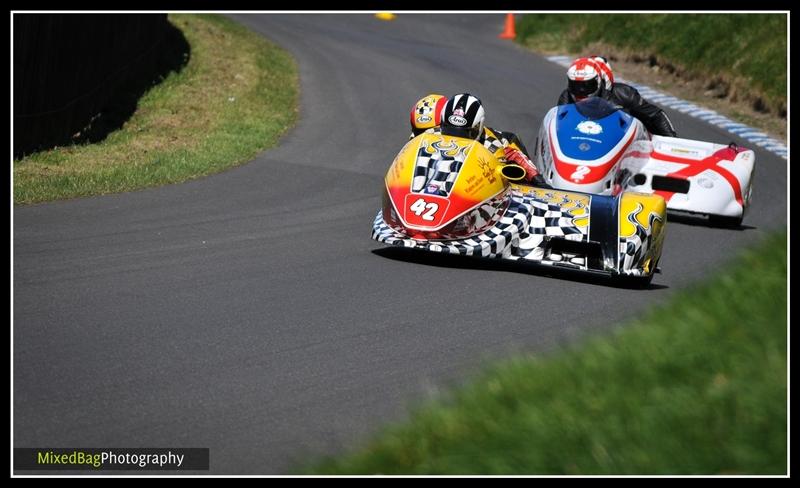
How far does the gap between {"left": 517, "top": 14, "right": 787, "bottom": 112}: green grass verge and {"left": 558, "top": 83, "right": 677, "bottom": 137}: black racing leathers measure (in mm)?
8523

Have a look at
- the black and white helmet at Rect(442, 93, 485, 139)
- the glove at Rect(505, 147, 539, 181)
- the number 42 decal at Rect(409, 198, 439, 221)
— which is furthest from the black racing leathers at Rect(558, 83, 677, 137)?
the number 42 decal at Rect(409, 198, 439, 221)

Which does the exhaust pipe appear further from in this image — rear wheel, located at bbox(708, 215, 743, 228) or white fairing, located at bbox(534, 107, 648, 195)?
rear wheel, located at bbox(708, 215, 743, 228)

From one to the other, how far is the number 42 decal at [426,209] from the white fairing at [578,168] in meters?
2.27

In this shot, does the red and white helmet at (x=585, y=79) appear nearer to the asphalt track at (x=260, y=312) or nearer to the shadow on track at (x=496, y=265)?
the asphalt track at (x=260, y=312)

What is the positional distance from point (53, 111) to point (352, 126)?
4.56m

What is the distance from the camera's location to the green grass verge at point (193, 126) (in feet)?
39.3

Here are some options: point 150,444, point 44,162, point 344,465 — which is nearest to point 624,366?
point 344,465

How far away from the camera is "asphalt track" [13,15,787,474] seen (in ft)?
18.3

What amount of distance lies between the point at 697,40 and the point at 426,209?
620 inches

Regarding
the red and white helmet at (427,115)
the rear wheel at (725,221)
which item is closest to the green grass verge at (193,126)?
the red and white helmet at (427,115)

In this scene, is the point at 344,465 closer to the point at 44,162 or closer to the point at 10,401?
the point at 10,401

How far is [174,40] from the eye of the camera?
771 inches

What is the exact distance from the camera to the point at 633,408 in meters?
4.43

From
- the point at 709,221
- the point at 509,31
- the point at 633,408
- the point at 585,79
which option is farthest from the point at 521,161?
the point at 509,31
